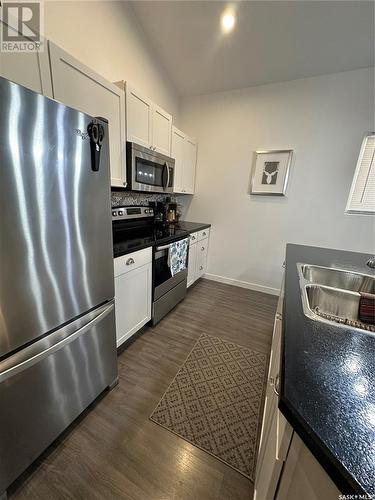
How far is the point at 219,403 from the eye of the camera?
143cm

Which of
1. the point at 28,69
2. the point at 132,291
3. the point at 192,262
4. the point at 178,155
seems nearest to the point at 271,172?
the point at 178,155

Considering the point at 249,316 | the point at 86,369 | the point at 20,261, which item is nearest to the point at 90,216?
the point at 20,261

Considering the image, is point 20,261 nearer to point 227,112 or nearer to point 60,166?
point 60,166

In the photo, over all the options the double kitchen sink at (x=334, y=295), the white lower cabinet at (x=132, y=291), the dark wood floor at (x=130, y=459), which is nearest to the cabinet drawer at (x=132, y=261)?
the white lower cabinet at (x=132, y=291)

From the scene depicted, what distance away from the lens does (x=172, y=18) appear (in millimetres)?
2055

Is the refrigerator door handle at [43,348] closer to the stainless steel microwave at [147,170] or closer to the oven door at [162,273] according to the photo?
the oven door at [162,273]

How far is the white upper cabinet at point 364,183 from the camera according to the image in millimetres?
2331

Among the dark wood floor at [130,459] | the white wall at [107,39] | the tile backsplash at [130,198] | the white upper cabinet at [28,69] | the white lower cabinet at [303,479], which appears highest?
the white wall at [107,39]

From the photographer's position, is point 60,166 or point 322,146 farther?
point 322,146

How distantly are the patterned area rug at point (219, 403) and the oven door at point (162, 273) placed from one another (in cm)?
64

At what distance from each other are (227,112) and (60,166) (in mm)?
2745

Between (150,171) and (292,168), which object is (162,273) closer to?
(150,171)

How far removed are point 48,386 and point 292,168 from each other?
3145mm

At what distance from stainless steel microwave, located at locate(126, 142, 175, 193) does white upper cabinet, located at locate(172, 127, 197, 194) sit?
0.84 feet
